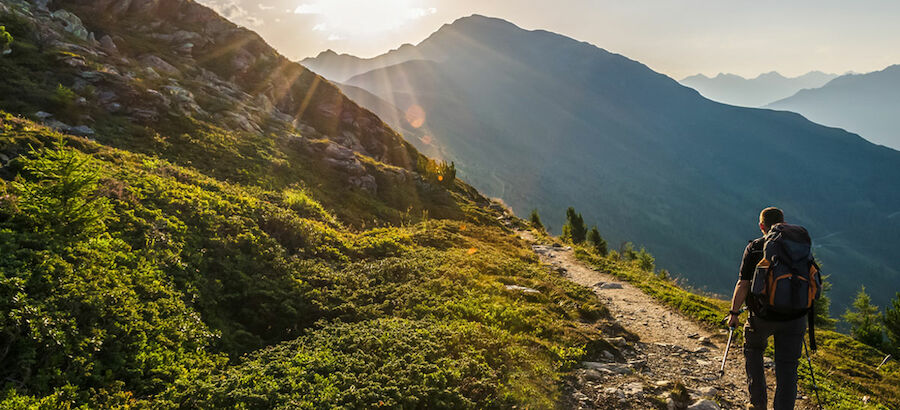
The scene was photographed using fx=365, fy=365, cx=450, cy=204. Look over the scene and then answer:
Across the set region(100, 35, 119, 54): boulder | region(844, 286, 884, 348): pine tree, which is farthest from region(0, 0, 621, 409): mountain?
region(844, 286, 884, 348): pine tree

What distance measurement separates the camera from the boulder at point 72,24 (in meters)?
31.1

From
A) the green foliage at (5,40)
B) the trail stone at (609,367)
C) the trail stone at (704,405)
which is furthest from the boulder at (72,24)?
the trail stone at (704,405)

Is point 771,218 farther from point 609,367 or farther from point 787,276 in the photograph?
point 609,367

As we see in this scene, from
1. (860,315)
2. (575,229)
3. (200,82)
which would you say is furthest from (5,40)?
(860,315)

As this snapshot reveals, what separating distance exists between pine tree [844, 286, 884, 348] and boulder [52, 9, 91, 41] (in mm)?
67185

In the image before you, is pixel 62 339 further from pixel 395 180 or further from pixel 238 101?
pixel 238 101

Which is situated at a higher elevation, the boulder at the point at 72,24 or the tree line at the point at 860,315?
the boulder at the point at 72,24

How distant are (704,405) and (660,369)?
2.18 meters

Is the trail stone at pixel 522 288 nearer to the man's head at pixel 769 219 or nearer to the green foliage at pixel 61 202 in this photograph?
the man's head at pixel 769 219

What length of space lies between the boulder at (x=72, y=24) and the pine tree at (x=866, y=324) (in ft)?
220

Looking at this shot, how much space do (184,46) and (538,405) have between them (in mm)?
50937

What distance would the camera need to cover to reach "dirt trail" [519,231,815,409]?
849 centimetres

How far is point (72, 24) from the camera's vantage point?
31906mm

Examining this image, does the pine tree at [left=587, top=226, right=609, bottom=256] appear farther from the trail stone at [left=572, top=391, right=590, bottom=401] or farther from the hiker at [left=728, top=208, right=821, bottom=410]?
the hiker at [left=728, top=208, right=821, bottom=410]
